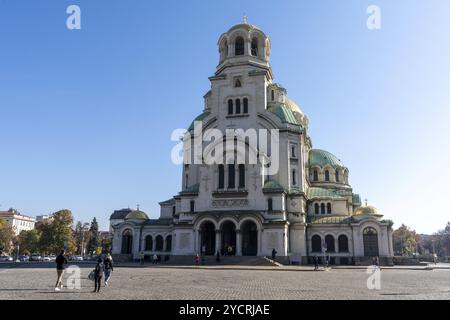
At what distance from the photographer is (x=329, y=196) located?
188ft

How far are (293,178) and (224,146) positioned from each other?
10.6m

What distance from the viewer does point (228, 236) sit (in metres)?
50.6

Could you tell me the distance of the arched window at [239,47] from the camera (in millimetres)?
59281

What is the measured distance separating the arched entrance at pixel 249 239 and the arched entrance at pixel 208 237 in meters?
3.98

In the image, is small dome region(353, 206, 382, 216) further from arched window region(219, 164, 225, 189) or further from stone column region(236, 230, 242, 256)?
arched window region(219, 164, 225, 189)

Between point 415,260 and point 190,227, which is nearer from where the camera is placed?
point 190,227

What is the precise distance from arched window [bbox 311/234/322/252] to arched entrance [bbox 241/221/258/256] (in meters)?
8.64

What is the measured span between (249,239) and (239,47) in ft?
93.9

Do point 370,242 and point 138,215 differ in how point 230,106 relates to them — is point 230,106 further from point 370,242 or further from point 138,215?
point 370,242

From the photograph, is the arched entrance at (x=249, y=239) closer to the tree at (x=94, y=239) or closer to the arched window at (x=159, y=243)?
the arched window at (x=159, y=243)

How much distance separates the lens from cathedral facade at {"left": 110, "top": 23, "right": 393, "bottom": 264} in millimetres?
49062
